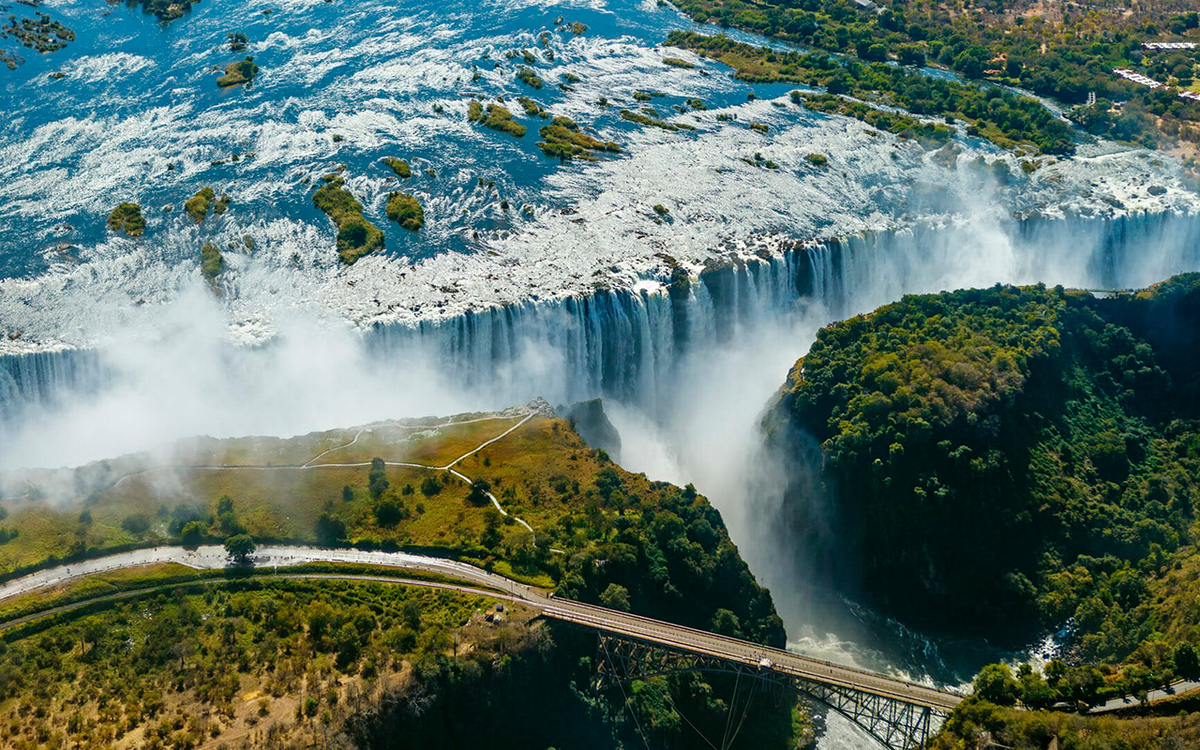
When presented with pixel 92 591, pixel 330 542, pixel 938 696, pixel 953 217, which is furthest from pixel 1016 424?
pixel 92 591

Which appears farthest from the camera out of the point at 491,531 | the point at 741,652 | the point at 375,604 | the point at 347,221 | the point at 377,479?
the point at 347,221

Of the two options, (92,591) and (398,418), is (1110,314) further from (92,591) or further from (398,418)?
(92,591)

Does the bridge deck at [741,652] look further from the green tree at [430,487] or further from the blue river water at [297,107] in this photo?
the blue river water at [297,107]

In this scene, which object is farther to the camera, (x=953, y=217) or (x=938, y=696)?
(x=953, y=217)

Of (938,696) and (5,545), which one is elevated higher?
(5,545)

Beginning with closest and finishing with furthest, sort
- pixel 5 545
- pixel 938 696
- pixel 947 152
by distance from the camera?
pixel 938 696 < pixel 5 545 < pixel 947 152

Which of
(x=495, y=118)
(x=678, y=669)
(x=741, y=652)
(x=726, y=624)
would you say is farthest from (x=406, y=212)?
(x=741, y=652)

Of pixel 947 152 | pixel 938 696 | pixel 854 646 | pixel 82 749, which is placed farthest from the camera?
pixel 947 152

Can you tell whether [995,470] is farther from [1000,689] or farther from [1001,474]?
[1000,689]
